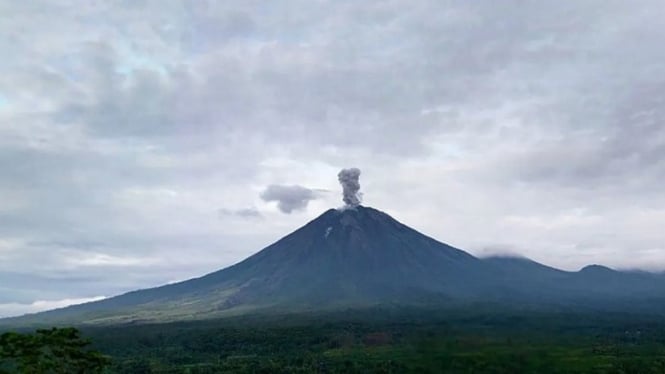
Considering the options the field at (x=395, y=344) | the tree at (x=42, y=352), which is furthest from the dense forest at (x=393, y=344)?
the tree at (x=42, y=352)

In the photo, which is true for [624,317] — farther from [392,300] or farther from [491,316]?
[392,300]

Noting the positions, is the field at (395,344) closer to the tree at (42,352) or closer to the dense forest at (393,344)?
the dense forest at (393,344)

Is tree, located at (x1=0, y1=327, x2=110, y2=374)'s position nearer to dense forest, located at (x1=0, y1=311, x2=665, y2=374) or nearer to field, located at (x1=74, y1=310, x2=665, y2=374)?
field, located at (x1=74, y1=310, x2=665, y2=374)

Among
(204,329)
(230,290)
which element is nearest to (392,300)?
(230,290)

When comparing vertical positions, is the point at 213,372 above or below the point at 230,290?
below

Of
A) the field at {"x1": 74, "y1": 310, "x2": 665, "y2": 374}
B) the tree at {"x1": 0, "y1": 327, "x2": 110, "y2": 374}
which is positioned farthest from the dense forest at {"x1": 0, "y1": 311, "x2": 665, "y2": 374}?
the tree at {"x1": 0, "y1": 327, "x2": 110, "y2": 374}

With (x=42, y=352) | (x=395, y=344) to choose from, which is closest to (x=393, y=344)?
(x=395, y=344)
